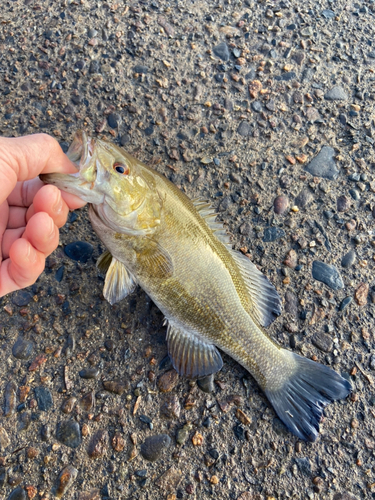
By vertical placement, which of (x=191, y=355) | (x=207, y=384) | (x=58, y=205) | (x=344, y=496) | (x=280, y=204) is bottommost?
(x=344, y=496)

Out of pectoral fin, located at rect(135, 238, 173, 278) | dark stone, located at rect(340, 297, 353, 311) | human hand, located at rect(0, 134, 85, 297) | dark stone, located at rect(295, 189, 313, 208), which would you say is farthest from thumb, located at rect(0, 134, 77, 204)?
dark stone, located at rect(340, 297, 353, 311)

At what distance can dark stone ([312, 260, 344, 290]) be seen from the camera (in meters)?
2.97

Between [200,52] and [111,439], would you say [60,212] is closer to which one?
[111,439]

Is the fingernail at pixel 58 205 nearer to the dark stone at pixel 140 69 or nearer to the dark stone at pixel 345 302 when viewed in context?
Answer: the dark stone at pixel 140 69

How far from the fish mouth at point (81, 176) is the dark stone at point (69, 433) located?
5.11ft

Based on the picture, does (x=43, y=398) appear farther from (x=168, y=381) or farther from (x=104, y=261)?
(x=104, y=261)

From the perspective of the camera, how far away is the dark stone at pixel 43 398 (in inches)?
102

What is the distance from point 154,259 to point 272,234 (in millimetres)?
1119

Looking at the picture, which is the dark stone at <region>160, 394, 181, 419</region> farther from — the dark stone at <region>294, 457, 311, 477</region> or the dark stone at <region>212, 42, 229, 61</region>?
the dark stone at <region>212, 42, 229, 61</region>

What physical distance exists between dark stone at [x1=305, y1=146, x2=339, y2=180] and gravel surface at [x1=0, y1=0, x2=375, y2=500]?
0.01 meters

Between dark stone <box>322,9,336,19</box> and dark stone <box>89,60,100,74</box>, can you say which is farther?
dark stone <box>322,9,336,19</box>

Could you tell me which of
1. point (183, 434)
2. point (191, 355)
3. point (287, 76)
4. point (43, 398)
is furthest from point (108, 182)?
point (287, 76)

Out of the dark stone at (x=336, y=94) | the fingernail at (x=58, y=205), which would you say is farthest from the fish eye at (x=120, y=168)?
the dark stone at (x=336, y=94)

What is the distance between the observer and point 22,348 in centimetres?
271
